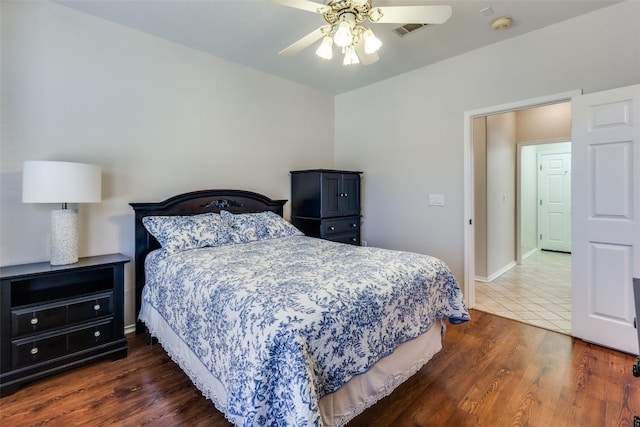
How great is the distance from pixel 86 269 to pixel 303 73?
308 cm

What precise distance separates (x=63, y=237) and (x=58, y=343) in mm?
741

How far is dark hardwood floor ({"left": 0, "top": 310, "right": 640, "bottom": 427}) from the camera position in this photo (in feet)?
5.42

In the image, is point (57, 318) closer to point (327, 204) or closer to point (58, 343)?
point (58, 343)

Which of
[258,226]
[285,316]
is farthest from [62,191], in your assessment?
[285,316]

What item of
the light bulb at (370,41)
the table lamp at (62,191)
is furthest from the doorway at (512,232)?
the table lamp at (62,191)

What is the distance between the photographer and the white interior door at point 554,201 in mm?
5902

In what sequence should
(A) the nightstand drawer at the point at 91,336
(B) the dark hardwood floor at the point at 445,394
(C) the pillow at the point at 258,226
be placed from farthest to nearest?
1. (C) the pillow at the point at 258,226
2. (A) the nightstand drawer at the point at 91,336
3. (B) the dark hardwood floor at the point at 445,394

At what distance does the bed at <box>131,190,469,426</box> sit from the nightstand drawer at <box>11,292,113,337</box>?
1.09 ft

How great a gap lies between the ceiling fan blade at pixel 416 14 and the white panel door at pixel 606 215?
5.35 ft

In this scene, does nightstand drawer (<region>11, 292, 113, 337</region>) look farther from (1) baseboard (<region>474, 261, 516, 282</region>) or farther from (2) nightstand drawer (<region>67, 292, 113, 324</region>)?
(1) baseboard (<region>474, 261, 516, 282</region>)

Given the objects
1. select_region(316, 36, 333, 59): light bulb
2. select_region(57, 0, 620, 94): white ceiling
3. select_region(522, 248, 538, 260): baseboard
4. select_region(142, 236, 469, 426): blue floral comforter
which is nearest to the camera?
select_region(142, 236, 469, 426): blue floral comforter

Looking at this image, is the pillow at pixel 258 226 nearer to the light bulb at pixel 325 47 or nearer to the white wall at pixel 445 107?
the white wall at pixel 445 107

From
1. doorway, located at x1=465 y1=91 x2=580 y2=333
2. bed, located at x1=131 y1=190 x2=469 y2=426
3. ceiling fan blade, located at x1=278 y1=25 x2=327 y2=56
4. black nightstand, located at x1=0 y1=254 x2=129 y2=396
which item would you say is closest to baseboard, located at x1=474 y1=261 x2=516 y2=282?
doorway, located at x1=465 y1=91 x2=580 y2=333

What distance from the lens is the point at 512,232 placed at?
4.98 m
